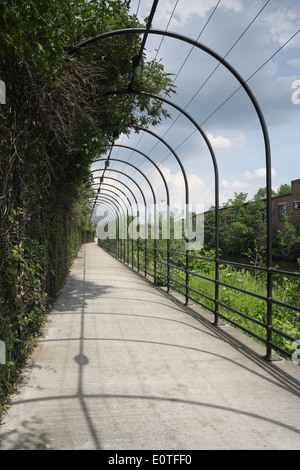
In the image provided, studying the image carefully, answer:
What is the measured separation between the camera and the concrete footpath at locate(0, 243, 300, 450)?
2250mm

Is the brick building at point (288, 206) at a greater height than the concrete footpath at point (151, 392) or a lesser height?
greater

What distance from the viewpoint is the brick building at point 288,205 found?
30.9 meters

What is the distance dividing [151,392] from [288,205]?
32.2 m

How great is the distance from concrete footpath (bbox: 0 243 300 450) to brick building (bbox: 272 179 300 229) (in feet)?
92.6

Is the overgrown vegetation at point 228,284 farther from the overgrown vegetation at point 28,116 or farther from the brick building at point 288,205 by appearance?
the brick building at point 288,205

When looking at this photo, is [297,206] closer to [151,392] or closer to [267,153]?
[267,153]

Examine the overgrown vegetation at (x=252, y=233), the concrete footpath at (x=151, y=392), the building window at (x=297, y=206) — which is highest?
the building window at (x=297, y=206)

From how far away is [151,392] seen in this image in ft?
9.54

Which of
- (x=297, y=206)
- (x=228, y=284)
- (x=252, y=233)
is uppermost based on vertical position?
(x=297, y=206)

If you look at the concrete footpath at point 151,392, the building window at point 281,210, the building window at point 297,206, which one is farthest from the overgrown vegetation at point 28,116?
the building window at point 281,210

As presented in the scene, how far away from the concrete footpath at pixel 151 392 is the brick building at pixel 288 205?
28223 millimetres

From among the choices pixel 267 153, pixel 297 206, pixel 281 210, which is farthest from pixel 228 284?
pixel 281 210
